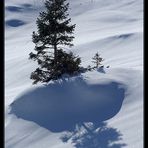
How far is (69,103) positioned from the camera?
15.8 m

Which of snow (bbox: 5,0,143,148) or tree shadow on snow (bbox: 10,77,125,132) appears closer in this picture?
snow (bbox: 5,0,143,148)

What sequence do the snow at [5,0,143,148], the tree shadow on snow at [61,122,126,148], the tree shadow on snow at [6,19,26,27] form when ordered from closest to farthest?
the tree shadow on snow at [61,122,126,148] → the snow at [5,0,143,148] → the tree shadow on snow at [6,19,26,27]

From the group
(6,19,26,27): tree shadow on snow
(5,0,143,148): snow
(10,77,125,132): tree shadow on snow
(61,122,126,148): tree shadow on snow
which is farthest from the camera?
(6,19,26,27): tree shadow on snow

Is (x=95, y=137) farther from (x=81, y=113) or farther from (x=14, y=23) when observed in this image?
(x=14, y=23)

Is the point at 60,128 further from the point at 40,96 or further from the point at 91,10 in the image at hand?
the point at 91,10

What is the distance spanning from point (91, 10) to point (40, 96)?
72.6 metres

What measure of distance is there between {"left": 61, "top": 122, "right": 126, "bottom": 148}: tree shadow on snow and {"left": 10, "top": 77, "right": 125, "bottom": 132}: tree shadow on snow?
1.62ft

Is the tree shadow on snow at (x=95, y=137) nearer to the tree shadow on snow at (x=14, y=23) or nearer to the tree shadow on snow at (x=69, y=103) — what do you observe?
the tree shadow on snow at (x=69, y=103)

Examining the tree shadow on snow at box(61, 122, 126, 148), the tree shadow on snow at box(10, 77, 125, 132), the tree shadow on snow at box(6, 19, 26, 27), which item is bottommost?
the tree shadow on snow at box(61, 122, 126, 148)

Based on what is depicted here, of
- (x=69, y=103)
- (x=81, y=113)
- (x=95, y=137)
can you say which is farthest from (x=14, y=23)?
(x=95, y=137)

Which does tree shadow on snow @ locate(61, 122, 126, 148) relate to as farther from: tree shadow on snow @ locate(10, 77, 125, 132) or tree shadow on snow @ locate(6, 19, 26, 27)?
tree shadow on snow @ locate(6, 19, 26, 27)

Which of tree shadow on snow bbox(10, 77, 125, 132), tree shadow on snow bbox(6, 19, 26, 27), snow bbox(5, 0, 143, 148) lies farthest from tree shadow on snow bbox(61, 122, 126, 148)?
tree shadow on snow bbox(6, 19, 26, 27)

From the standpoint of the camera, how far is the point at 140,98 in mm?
14922

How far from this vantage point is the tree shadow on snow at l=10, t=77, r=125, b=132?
15.0 metres
